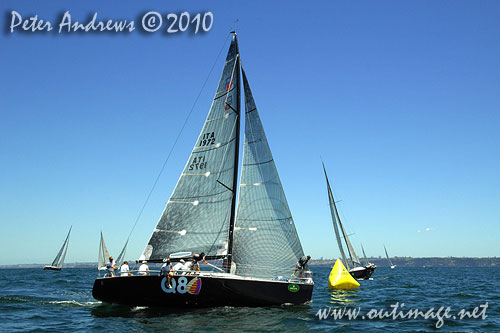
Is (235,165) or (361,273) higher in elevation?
(235,165)

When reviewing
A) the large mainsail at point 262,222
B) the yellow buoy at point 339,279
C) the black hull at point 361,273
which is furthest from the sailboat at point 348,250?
the large mainsail at point 262,222

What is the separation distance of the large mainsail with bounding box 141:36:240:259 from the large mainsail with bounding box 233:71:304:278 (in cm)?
65

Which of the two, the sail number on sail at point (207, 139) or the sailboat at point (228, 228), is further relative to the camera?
the sail number on sail at point (207, 139)

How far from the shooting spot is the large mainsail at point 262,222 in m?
19.2

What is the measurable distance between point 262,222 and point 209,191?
308cm

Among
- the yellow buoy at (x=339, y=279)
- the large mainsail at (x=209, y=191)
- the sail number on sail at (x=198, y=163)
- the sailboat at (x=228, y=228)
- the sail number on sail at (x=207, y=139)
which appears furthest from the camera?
the yellow buoy at (x=339, y=279)

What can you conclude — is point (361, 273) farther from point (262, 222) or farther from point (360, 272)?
point (262, 222)

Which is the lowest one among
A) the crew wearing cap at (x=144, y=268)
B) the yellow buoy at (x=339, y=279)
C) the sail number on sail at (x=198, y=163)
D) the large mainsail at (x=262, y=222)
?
the yellow buoy at (x=339, y=279)

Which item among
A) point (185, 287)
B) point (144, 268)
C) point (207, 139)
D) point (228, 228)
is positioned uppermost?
point (207, 139)

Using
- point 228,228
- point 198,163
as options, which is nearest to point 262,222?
point 228,228

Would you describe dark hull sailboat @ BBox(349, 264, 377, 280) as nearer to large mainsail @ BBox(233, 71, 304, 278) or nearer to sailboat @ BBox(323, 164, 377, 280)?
sailboat @ BBox(323, 164, 377, 280)

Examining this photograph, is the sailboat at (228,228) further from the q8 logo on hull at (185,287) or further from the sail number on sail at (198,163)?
the q8 logo on hull at (185,287)

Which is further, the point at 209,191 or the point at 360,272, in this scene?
the point at 360,272

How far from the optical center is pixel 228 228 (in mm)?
19391
